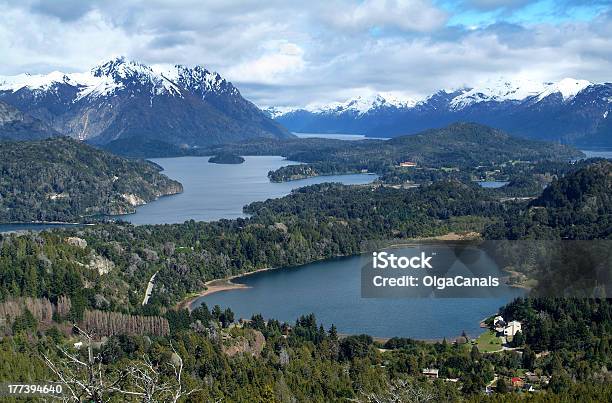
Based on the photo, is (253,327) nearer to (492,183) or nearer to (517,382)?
(517,382)

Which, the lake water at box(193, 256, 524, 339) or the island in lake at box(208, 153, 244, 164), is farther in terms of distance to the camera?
the island in lake at box(208, 153, 244, 164)

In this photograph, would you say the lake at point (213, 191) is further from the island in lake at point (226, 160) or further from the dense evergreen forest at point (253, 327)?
the dense evergreen forest at point (253, 327)

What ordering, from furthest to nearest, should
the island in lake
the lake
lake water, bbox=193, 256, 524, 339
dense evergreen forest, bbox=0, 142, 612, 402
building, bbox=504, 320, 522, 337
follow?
the island in lake < the lake < lake water, bbox=193, 256, 524, 339 < building, bbox=504, 320, 522, 337 < dense evergreen forest, bbox=0, 142, 612, 402

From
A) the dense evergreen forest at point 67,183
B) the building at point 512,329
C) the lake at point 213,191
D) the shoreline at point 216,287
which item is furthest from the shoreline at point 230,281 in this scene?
the dense evergreen forest at point 67,183

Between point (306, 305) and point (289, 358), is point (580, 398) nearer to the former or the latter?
point (289, 358)

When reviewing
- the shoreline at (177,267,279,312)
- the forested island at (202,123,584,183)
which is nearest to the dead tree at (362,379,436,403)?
the shoreline at (177,267,279,312)

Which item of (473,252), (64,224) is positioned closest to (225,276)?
(473,252)

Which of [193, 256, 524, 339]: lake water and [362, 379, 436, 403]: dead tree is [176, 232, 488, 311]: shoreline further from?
[362, 379, 436, 403]: dead tree
